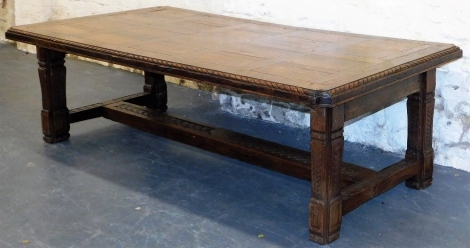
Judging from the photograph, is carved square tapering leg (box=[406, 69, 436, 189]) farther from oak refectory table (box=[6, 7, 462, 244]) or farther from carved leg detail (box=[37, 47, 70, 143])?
carved leg detail (box=[37, 47, 70, 143])

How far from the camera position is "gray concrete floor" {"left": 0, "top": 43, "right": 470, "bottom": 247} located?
123 inches

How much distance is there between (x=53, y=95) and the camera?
4227 millimetres

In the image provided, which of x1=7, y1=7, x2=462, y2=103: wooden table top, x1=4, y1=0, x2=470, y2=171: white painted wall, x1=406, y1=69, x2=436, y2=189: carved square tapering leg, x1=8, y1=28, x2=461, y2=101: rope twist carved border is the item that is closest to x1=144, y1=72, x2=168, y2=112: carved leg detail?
x1=7, y1=7, x2=462, y2=103: wooden table top

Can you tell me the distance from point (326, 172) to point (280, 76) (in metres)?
0.44

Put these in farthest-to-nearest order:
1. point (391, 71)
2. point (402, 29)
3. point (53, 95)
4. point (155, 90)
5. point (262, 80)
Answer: point (155, 90)
point (53, 95)
point (402, 29)
point (391, 71)
point (262, 80)

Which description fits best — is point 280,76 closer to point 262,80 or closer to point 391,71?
point 262,80

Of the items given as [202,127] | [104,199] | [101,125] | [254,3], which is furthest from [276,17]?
[104,199]

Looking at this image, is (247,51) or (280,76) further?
(247,51)

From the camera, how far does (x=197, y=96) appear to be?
5312mm

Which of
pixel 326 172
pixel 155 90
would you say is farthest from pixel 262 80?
pixel 155 90

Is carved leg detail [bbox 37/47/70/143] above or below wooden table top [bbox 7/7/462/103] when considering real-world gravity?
below

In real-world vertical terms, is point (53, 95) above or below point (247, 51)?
below

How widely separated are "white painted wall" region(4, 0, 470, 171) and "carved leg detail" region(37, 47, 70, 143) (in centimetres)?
116

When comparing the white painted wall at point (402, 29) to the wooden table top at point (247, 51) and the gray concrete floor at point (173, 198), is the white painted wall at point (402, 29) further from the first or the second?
the wooden table top at point (247, 51)
